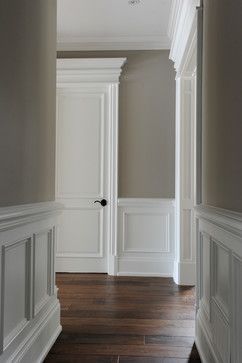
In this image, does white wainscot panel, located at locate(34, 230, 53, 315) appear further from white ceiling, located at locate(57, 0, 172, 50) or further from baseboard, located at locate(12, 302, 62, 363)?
white ceiling, located at locate(57, 0, 172, 50)

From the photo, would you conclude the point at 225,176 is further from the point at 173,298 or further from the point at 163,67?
the point at 163,67

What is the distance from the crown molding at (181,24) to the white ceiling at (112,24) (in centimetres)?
8

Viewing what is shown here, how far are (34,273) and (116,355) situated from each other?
2.46ft

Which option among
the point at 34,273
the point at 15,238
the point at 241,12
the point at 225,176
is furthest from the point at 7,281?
the point at 241,12

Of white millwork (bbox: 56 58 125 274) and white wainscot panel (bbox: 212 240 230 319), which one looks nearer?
white wainscot panel (bbox: 212 240 230 319)

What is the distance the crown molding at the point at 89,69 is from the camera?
4517mm

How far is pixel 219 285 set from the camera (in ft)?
6.33

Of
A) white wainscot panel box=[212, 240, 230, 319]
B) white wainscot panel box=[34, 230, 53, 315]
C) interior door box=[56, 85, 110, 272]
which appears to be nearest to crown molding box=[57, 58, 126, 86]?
interior door box=[56, 85, 110, 272]

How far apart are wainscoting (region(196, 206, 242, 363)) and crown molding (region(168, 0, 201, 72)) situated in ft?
5.07

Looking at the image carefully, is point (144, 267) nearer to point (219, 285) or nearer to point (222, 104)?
point (219, 285)

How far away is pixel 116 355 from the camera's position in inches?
93.4

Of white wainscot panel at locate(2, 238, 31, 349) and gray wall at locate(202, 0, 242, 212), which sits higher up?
gray wall at locate(202, 0, 242, 212)

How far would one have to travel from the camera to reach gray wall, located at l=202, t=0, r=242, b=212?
5.26 feet

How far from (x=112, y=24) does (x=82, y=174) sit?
177 centimetres
